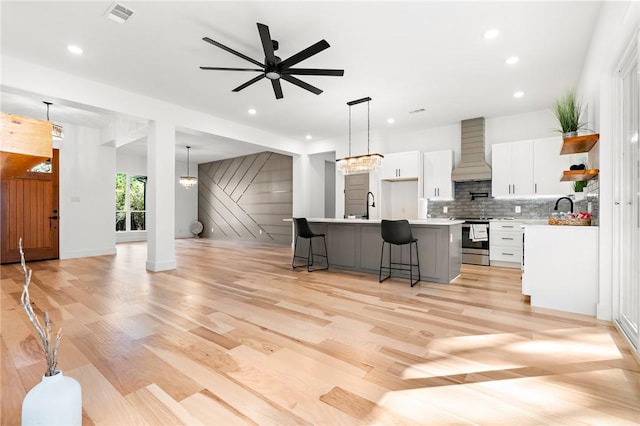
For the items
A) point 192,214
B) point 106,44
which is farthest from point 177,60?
point 192,214

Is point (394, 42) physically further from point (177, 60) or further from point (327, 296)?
point (327, 296)

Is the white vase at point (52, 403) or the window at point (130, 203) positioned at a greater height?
the window at point (130, 203)

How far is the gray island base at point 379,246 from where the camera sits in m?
4.25

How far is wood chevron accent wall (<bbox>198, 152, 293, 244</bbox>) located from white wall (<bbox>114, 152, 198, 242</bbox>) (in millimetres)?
299

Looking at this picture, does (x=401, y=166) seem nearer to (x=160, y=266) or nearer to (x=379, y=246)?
(x=379, y=246)

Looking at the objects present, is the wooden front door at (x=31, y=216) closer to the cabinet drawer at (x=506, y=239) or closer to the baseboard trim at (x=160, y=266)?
the baseboard trim at (x=160, y=266)

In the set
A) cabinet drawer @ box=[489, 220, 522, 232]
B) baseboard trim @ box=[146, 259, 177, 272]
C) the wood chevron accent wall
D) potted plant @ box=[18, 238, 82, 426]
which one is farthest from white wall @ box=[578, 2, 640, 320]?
the wood chevron accent wall

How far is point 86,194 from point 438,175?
7788 mm

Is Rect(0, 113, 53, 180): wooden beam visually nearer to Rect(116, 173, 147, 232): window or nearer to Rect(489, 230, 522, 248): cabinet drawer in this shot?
Rect(489, 230, 522, 248): cabinet drawer

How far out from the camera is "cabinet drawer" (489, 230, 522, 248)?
5261mm

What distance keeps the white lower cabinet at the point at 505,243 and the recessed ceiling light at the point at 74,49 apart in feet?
21.7

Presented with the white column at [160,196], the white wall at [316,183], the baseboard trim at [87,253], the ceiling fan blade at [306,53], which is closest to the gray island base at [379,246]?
the white column at [160,196]

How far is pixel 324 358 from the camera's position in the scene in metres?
2.09

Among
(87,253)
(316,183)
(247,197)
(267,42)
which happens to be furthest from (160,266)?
(247,197)
